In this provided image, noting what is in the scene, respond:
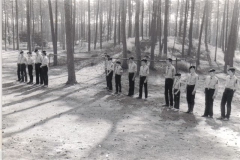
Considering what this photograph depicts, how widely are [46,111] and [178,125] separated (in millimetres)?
5090

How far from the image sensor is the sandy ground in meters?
6.19

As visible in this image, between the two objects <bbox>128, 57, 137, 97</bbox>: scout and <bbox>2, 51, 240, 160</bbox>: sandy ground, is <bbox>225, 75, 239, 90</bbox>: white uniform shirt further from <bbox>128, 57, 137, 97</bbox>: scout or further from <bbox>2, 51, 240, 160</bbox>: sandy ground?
<bbox>128, 57, 137, 97</bbox>: scout

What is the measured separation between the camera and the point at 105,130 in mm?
7906

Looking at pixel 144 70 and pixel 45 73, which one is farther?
pixel 45 73

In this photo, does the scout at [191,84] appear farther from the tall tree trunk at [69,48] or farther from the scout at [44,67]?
the scout at [44,67]

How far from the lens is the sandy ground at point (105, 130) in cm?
619

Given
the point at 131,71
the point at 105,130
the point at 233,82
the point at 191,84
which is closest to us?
the point at 105,130

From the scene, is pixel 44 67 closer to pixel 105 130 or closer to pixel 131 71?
pixel 131 71

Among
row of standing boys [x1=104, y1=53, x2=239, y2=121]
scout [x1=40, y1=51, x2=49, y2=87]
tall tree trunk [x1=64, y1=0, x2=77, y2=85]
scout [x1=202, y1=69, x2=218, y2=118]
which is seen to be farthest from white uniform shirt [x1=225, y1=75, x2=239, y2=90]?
scout [x1=40, y1=51, x2=49, y2=87]

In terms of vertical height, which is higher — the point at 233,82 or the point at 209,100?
the point at 233,82

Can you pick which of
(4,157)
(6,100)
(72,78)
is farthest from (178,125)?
(72,78)

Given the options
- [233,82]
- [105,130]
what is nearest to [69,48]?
[105,130]

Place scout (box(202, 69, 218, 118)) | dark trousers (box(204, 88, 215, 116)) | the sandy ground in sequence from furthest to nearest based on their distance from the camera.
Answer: dark trousers (box(204, 88, 215, 116))
scout (box(202, 69, 218, 118))
the sandy ground

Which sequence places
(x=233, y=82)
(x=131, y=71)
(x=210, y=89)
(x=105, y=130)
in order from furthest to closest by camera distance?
(x=131, y=71)
(x=210, y=89)
(x=233, y=82)
(x=105, y=130)
